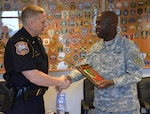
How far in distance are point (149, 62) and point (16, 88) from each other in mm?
2029

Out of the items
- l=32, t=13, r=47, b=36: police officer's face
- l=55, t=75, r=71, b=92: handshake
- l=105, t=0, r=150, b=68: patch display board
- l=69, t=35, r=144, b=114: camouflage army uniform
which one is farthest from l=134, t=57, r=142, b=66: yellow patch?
l=105, t=0, r=150, b=68: patch display board

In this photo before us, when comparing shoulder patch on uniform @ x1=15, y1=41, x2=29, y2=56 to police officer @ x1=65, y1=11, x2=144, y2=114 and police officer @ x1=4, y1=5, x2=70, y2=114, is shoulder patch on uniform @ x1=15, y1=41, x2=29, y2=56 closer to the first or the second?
police officer @ x1=4, y1=5, x2=70, y2=114

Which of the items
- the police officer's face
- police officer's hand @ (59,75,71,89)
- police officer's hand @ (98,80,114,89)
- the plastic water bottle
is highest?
the police officer's face

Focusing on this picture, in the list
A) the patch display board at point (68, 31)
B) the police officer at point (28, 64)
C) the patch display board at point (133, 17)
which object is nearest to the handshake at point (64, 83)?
the police officer at point (28, 64)

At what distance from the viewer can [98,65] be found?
1931 mm

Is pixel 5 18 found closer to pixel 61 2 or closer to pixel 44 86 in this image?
pixel 61 2

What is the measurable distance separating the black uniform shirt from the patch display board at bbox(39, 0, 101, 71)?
1069mm

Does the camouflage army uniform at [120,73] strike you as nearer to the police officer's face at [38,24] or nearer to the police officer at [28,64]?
the police officer at [28,64]

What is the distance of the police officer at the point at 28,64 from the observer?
172 centimetres

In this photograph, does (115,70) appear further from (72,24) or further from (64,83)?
(72,24)

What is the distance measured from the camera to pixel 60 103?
Result: 311 cm

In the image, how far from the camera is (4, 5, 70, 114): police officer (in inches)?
67.6

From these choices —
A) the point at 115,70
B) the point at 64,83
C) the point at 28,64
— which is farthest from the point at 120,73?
the point at 28,64

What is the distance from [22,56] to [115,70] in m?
0.75
